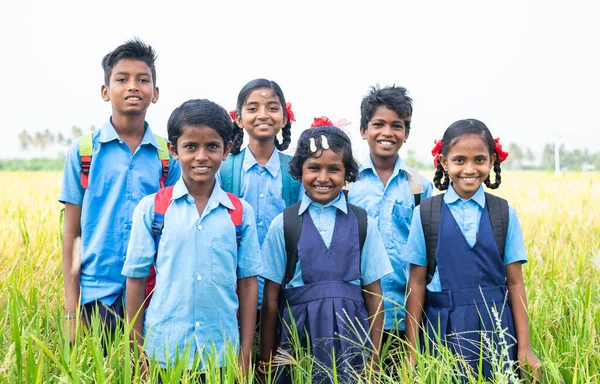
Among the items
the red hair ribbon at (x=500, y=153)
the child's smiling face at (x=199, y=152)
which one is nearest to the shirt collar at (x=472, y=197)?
the red hair ribbon at (x=500, y=153)

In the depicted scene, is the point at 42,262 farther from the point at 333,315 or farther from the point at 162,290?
the point at 333,315

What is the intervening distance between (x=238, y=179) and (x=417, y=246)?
43.2 inches

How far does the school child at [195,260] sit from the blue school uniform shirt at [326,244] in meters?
0.13

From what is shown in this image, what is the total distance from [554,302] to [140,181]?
275cm

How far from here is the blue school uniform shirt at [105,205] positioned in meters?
2.96

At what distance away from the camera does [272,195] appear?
10.8ft

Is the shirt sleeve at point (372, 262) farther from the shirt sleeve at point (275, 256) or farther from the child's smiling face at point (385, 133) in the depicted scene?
the child's smiling face at point (385, 133)

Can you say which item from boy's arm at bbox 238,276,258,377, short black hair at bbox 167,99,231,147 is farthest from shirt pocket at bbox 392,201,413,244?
short black hair at bbox 167,99,231,147

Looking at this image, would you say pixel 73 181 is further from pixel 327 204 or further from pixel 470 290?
pixel 470 290

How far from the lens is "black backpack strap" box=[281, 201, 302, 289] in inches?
112

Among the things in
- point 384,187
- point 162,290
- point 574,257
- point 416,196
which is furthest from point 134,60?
point 574,257

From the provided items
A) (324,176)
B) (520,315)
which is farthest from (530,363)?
(324,176)

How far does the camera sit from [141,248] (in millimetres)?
2627

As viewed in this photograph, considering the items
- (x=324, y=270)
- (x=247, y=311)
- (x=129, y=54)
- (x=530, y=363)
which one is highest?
(x=129, y=54)
